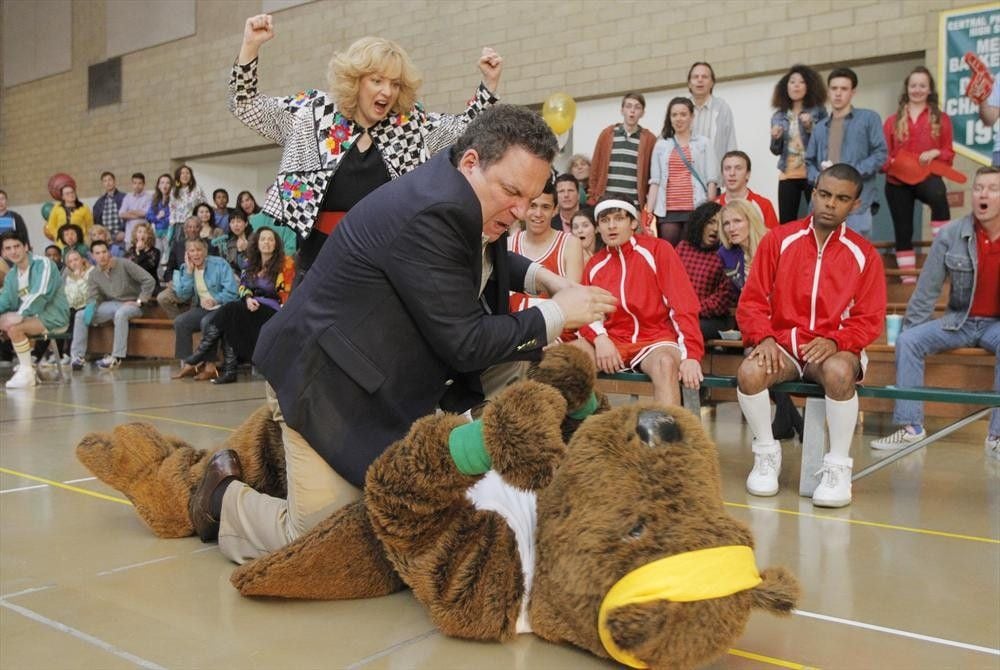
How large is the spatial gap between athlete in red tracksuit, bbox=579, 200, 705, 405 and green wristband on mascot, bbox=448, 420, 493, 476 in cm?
209

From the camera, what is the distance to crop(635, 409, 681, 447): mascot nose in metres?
1.52

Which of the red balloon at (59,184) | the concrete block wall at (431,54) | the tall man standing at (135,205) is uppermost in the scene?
the concrete block wall at (431,54)

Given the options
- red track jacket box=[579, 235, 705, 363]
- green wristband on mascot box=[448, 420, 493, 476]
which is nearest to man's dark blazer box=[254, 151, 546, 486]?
green wristband on mascot box=[448, 420, 493, 476]

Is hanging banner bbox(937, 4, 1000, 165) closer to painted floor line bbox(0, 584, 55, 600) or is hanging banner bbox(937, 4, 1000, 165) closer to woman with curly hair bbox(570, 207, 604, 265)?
woman with curly hair bbox(570, 207, 604, 265)

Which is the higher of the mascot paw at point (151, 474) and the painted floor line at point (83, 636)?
the mascot paw at point (151, 474)

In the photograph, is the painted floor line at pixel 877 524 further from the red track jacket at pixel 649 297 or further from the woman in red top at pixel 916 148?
the woman in red top at pixel 916 148

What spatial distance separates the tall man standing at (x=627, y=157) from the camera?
652 centimetres

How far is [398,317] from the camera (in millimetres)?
1872

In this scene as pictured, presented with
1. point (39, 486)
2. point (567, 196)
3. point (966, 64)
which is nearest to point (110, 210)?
point (567, 196)

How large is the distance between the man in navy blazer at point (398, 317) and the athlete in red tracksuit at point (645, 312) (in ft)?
5.53

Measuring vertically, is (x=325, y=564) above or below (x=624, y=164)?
below

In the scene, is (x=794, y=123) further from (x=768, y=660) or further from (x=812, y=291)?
(x=768, y=660)

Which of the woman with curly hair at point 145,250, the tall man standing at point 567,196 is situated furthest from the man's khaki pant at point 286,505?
the woman with curly hair at point 145,250

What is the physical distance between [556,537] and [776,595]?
1.34 feet
